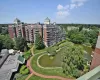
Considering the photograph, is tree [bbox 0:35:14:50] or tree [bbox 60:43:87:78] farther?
tree [bbox 0:35:14:50]

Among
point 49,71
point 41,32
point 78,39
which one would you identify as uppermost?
point 41,32

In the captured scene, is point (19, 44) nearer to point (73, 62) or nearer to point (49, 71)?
point (49, 71)

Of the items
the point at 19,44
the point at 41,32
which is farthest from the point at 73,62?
the point at 41,32

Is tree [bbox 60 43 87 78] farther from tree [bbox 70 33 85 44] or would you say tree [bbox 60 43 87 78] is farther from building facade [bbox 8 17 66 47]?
tree [bbox 70 33 85 44]

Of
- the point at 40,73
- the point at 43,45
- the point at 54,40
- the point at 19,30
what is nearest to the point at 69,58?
the point at 40,73

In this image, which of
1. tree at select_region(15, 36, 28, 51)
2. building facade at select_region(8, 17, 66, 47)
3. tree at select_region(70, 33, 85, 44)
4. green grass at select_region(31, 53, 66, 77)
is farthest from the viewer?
tree at select_region(70, 33, 85, 44)

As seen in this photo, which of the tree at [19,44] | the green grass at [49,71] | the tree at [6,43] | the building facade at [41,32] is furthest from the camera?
the building facade at [41,32]

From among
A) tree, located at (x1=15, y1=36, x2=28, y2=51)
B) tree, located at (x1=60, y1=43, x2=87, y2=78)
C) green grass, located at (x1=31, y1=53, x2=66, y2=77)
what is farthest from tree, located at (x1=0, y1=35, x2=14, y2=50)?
tree, located at (x1=60, y1=43, x2=87, y2=78)

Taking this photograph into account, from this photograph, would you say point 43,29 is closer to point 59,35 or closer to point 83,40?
point 59,35

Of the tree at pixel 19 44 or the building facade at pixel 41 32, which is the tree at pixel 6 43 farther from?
the building facade at pixel 41 32

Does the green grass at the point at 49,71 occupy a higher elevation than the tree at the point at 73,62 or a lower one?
lower

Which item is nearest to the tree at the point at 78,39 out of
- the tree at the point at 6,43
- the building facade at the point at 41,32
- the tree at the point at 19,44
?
the building facade at the point at 41,32
